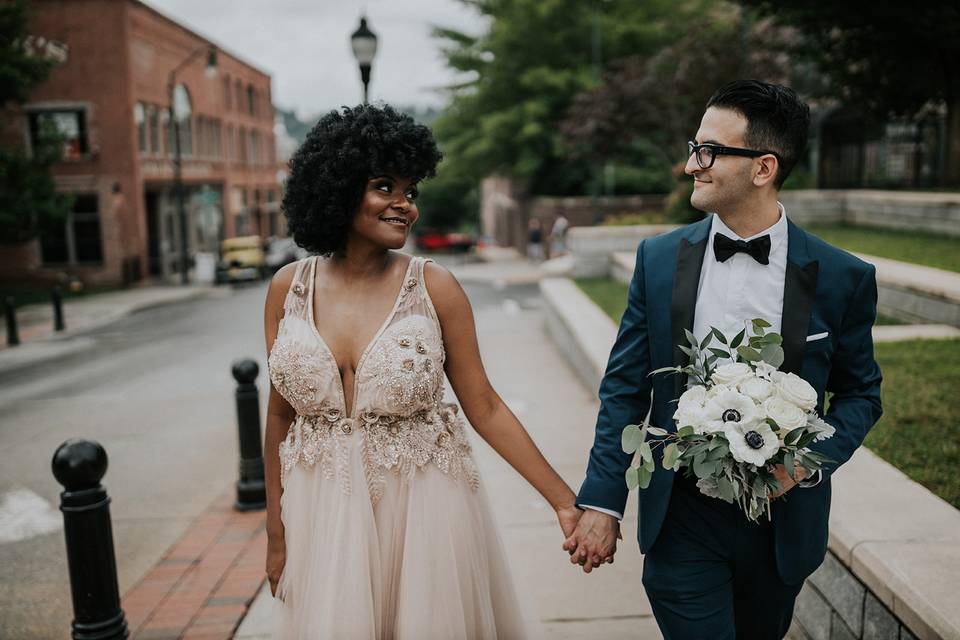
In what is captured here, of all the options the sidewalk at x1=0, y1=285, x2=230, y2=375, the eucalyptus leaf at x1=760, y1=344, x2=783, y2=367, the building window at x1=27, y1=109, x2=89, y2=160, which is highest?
the building window at x1=27, y1=109, x2=89, y2=160

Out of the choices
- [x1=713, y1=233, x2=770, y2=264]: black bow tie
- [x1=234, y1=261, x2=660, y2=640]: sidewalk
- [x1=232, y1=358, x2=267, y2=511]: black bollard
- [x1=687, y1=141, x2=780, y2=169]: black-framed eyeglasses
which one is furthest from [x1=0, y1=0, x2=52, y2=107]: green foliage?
[x1=713, y1=233, x2=770, y2=264]: black bow tie

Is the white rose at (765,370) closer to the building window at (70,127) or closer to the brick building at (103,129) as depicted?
the brick building at (103,129)

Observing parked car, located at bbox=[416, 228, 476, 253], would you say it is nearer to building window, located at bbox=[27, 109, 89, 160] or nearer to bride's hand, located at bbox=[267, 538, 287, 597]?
building window, located at bbox=[27, 109, 89, 160]

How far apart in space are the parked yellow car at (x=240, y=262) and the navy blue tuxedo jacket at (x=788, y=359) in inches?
1117

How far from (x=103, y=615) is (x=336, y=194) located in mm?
2298

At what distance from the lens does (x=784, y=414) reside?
2160 mm

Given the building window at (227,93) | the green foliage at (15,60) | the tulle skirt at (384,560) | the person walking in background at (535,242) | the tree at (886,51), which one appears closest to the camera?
the tulle skirt at (384,560)

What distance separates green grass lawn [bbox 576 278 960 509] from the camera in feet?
13.9

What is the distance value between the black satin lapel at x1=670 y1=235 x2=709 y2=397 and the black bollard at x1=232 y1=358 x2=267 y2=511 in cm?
409

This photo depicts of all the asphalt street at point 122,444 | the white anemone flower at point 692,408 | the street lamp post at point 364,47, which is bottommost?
the asphalt street at point 122,444

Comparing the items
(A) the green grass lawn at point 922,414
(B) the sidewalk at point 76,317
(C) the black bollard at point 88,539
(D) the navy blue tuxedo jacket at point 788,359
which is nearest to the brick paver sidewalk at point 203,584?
(C) the black bollard at point 88,539

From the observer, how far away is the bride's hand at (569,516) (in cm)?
276

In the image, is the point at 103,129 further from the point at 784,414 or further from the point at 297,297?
the point at 784,414

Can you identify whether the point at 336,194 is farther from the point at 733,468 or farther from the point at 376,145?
the point at 733,468
